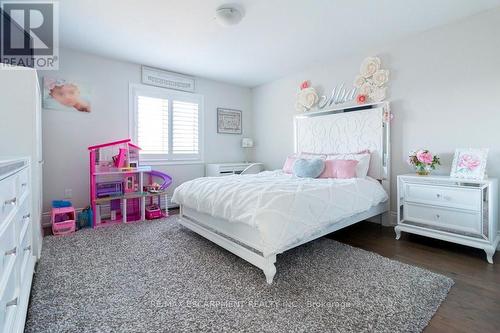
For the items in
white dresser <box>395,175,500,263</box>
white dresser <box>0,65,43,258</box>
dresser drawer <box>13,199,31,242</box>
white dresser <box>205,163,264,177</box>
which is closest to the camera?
dresser drawer <box>13,199,31,242</box>

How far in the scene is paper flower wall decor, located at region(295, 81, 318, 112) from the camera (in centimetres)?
407

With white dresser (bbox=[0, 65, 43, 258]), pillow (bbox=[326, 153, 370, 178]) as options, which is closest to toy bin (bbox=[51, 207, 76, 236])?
white dresser (bbox=[0, 65, 43, 258])

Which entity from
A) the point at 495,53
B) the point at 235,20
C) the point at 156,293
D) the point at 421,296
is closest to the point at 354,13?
the point at 235,20

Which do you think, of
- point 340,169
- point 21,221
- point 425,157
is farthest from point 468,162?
point 21,221

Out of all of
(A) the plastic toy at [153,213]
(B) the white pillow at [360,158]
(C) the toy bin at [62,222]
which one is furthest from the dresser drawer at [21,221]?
(B) the white pillow at [360,158]

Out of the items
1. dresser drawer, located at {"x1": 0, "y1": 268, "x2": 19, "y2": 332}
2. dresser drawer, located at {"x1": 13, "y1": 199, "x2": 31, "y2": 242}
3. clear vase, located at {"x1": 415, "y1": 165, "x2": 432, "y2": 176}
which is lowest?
dresser drawer, located at {"x1": 0, "y1": 268, "x2": 19, "y2": 332}

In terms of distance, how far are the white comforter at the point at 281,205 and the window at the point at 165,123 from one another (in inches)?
71.2

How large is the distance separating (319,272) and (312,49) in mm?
2952

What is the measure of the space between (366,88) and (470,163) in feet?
5.22

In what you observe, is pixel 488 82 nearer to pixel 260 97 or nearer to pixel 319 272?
pixel 319 272

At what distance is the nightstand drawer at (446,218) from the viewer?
2275mm

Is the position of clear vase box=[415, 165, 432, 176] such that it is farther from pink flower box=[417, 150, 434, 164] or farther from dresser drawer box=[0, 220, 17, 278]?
dresser drawer box=[0, 220, 17, 278]

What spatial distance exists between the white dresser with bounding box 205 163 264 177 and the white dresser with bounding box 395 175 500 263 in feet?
9.32

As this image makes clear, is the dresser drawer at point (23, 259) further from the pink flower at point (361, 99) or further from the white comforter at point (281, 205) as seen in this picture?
the pink flower at point (361, 99)
